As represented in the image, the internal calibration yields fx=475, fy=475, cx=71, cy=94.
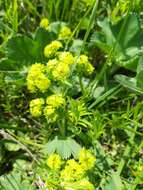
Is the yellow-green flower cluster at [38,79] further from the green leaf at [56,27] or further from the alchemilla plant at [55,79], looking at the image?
the green leaf at [56,27]

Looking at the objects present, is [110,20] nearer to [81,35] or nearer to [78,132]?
[81,35]

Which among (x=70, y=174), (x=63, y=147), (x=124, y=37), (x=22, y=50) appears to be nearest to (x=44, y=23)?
(x=22, y=50)

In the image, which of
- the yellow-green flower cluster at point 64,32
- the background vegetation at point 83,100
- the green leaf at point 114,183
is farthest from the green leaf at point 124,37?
the green leaf at point 114,183

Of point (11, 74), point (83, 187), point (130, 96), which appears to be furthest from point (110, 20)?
point (83, 187)

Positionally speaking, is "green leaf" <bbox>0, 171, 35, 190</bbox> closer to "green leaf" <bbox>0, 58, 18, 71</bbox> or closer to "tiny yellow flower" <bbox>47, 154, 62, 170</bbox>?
"tiny yellow flower" <bbox>47, 154, 62, 170</bbox>

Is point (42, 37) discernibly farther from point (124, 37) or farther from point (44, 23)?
point (124, 37)

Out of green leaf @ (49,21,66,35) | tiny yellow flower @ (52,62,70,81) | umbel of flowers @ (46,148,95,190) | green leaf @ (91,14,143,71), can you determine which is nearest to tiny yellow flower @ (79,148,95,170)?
umbel of flowers @ (46,148,95,190)
